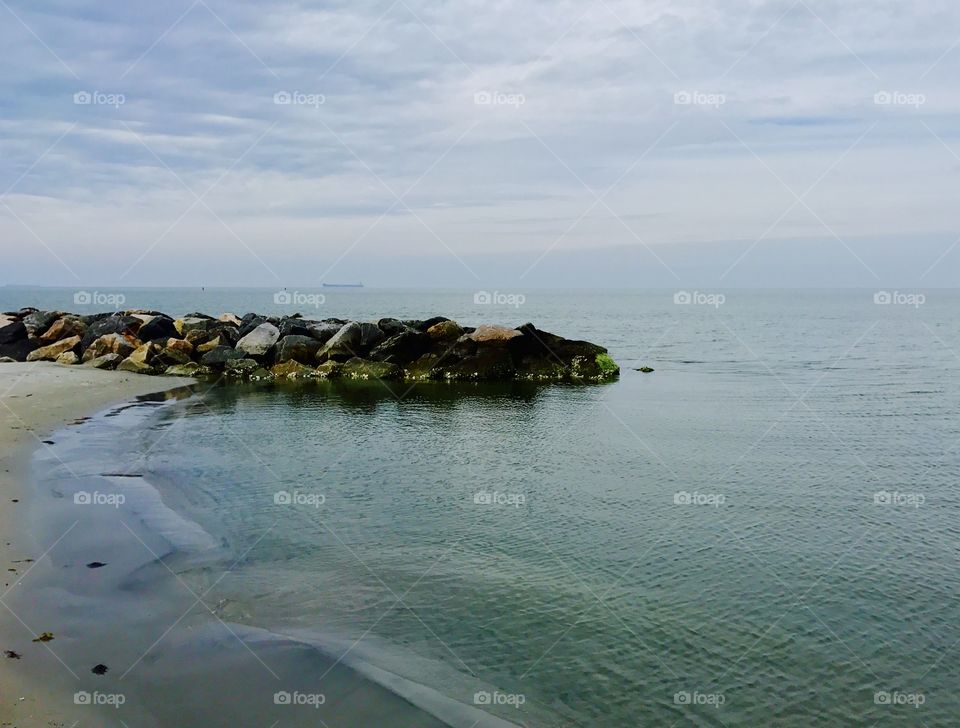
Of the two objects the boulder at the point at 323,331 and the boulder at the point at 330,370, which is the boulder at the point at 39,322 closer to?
the boulder at the point at 323,331

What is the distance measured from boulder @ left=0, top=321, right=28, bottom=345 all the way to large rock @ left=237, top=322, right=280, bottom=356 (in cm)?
1456

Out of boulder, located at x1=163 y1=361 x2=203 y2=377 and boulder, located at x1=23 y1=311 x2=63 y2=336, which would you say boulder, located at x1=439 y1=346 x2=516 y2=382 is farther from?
boulder, located at x1=23 y1=311 x2=63 y2=336

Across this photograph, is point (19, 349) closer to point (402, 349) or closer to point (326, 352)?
point (326, 352)

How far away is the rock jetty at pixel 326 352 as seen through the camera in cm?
4306

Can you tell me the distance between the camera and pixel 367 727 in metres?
8.31

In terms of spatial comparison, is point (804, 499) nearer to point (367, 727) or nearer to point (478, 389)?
point (367, 727)

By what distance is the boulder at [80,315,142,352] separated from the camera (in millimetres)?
46719

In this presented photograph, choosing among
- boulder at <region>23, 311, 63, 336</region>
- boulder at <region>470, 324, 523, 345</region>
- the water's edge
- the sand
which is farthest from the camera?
boulder at <region>23, 311, 63, 336</region>

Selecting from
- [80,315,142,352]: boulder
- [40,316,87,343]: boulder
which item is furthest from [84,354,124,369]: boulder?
[40,316,87,343]: boulder

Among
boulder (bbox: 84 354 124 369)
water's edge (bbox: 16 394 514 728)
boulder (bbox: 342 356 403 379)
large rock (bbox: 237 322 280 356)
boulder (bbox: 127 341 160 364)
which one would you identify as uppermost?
large rock (bbox: 237 322 280 356)

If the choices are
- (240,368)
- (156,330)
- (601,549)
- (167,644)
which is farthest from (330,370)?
(167,644)

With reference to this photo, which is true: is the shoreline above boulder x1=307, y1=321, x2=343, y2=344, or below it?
below

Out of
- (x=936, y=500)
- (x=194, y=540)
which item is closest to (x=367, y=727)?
(x=194, y=540)

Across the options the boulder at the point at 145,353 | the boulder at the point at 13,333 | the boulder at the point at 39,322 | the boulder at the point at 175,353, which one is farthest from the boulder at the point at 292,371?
the boulder at the point at 39,322
